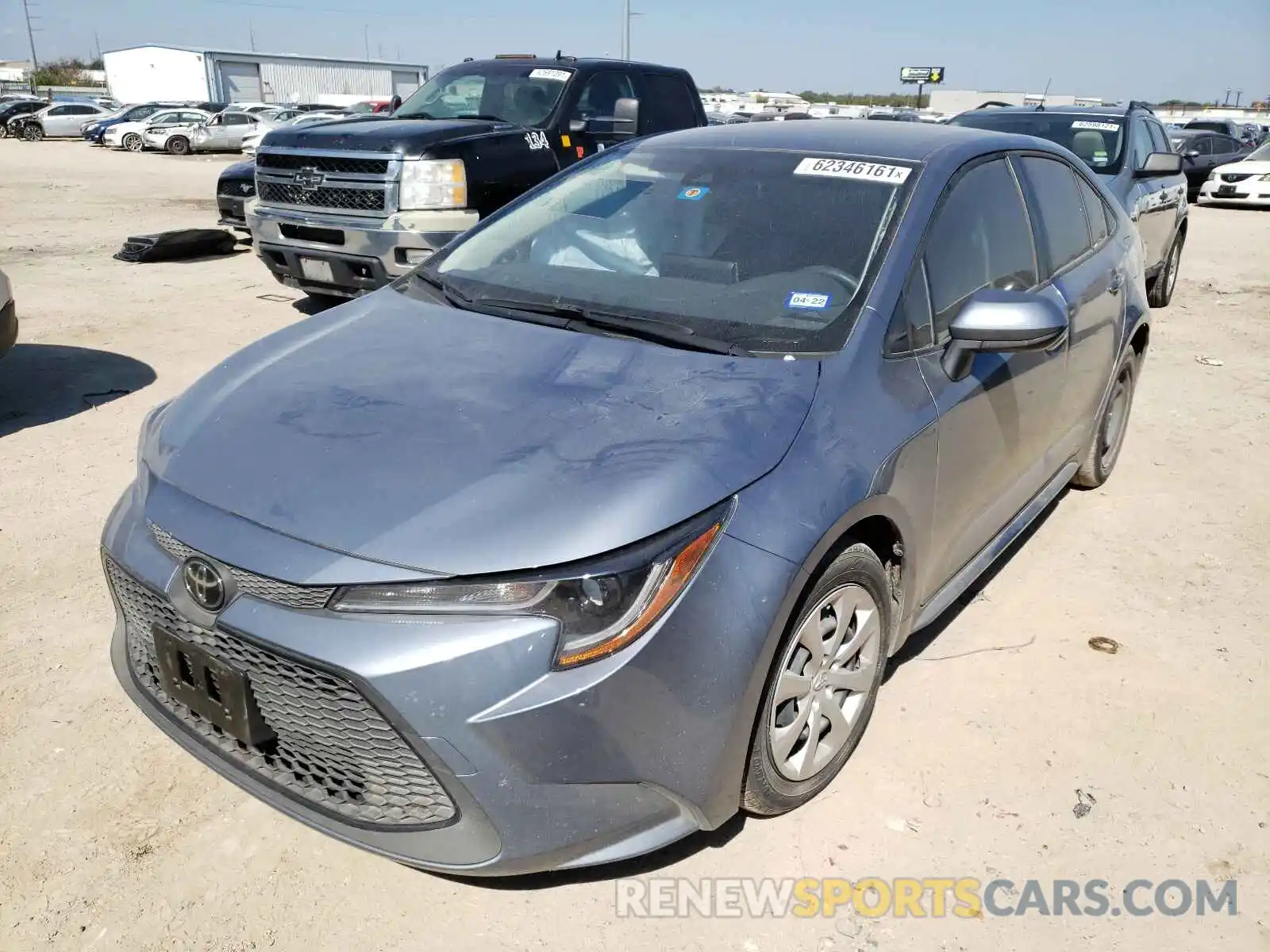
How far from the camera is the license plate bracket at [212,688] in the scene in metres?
2.03

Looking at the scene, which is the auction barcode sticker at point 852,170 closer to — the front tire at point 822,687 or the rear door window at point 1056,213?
the rear door window at point 1056,213

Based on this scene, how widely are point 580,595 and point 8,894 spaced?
5.03 feet

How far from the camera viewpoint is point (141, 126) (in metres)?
30.4

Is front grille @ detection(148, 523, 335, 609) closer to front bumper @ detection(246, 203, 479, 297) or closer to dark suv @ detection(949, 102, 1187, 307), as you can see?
front bumper @ detection(246, 203, 479, 297)

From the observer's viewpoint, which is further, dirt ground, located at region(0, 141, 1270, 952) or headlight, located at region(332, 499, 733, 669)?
dirt ground, located at region(0, 141, 1270, 952)

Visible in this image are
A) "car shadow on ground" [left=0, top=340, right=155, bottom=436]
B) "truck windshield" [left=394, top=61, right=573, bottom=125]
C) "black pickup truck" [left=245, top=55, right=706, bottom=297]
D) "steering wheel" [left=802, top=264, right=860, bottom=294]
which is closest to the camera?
"steering wheel" [left=802, top=264, right=860, bottom=294]

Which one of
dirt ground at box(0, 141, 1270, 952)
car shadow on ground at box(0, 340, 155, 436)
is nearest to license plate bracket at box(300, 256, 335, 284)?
car shadow on ground at box(0, 340, 155, 436)

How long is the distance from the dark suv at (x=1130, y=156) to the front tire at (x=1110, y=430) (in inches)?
139

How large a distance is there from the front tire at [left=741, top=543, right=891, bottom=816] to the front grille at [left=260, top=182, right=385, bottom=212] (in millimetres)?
5061

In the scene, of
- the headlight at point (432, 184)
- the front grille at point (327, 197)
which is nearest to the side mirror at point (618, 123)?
the headlight at point (432, 184)

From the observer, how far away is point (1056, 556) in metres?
4.04

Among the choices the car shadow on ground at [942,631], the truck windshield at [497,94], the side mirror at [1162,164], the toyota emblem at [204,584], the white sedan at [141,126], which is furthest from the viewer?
the white sedan at [141,126]

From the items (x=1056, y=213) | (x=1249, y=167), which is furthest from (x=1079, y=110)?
(x=1249, y=167)

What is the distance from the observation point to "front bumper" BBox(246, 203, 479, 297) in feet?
20.7
